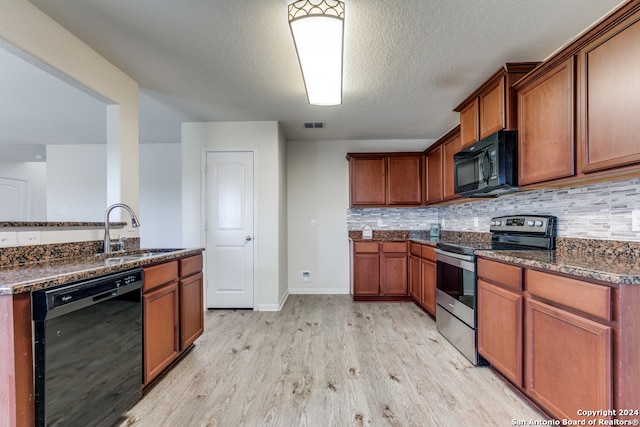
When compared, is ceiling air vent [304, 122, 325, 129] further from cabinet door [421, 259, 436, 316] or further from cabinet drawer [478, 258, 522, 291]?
cabinet drawer [478, 258, 522, 291]

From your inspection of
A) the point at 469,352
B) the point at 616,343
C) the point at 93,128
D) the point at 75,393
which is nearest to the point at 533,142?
the point at 616,343

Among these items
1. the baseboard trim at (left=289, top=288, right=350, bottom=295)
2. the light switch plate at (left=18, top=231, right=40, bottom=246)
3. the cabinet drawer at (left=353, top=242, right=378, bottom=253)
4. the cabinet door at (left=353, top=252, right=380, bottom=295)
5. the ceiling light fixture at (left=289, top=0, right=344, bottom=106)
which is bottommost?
the baseboard trim at (left=289, top=288, right=350, bottom=295)

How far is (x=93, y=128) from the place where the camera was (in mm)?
4199

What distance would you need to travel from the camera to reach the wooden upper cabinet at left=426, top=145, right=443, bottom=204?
12.3 feet

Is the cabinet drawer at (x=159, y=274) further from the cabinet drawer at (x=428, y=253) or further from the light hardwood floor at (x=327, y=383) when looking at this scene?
the cabinet drawer at (x=428, y=253)

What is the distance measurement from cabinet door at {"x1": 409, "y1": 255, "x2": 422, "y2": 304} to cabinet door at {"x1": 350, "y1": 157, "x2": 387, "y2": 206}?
95 centimetres

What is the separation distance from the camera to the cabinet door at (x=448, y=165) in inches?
132

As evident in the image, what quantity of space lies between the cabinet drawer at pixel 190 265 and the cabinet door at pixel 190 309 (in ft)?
0.15

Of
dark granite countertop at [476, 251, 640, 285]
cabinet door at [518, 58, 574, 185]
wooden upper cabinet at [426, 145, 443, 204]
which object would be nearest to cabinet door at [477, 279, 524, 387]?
dark granite countertop at [476, 251, 640, 285]

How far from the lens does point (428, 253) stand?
3.34m

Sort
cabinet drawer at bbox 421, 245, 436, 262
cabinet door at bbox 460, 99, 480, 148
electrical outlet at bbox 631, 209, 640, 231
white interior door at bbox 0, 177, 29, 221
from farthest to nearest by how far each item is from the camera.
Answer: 1. white interior door at bbox 0, 177, 29, 221
2. cabinet drawer at bbox 421, 245, 436, 262
3. cabinet door at bbox 460, 99, 480, 148
4. electrical outlet at bbox 631, 209, 640, 231

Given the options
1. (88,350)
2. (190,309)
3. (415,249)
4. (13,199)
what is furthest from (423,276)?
(13,199)

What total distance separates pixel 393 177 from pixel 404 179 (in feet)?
0.53

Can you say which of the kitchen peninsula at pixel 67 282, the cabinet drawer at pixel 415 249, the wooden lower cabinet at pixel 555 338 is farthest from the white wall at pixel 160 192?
the wooden lower cabinet at pixel 555 338
